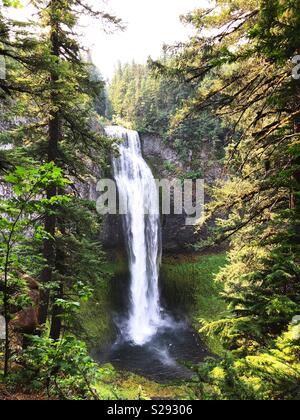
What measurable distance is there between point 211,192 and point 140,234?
14.1 meters

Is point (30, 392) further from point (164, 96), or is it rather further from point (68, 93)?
point (164, 96)

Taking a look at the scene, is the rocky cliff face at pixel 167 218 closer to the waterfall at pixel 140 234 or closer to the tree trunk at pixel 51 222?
the waterfall at pixel 140 234

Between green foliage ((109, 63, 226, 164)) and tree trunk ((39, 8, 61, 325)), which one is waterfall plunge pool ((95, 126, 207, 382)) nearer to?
green foliage ((109, 63, 226, 164))

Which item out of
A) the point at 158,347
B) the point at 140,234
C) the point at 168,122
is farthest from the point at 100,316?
the point at 168,122

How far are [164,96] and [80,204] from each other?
25773mm

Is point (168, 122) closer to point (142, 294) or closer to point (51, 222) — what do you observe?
point (142, 294)

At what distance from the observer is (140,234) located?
2317 cm

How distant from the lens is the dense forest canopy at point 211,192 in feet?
12.5

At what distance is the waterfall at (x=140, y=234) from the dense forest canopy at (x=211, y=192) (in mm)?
12495

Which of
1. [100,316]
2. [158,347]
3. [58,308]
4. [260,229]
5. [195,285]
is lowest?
[158,347]

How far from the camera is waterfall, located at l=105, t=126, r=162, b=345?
21672mm

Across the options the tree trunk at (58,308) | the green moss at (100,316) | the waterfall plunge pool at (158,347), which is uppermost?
the tree trunk at (58,308)

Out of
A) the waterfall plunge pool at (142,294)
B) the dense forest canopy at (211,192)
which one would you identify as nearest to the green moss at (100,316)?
the waterfall plunge pool at (142,294)

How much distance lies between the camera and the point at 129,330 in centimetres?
1986
